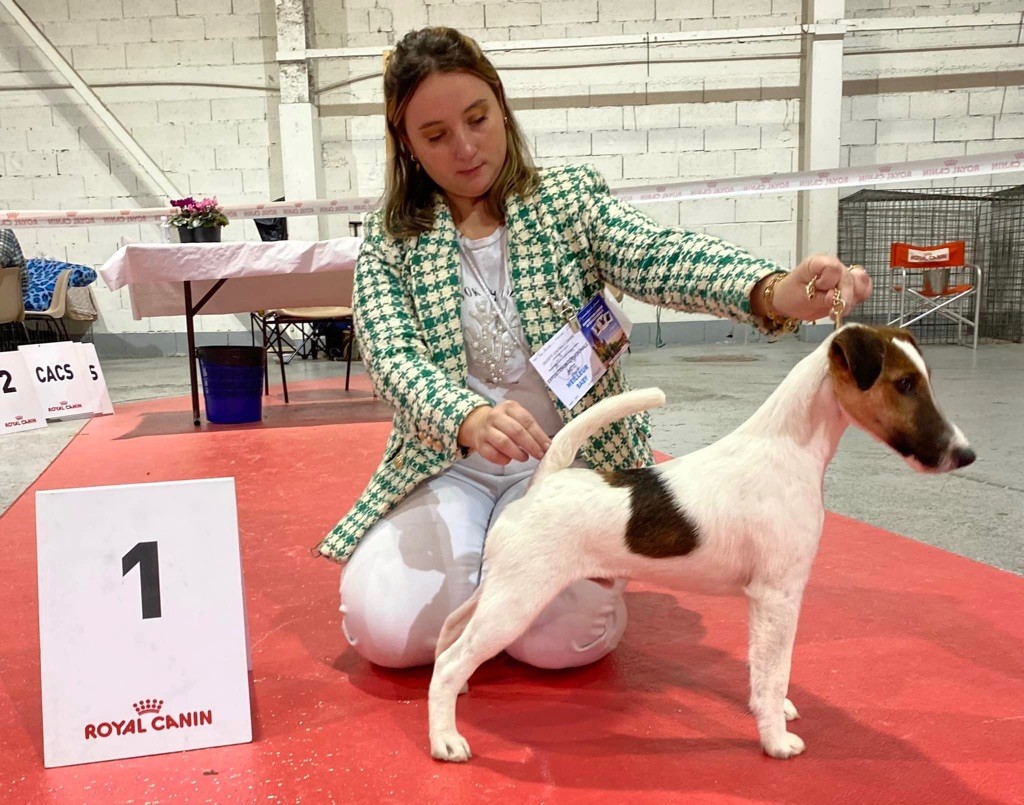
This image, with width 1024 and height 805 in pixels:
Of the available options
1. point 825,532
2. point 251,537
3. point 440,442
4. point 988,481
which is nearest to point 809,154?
point 988,481

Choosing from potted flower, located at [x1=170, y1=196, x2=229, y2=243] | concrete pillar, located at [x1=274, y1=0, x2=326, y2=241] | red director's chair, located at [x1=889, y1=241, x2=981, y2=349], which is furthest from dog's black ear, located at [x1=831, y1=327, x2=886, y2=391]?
concrete pillar, located at [x1=274, y1=0, x2=326, y2=241]

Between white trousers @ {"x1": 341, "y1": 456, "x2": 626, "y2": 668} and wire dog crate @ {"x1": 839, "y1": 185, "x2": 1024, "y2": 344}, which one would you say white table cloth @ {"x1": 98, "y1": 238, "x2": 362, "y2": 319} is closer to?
white trousers @ {"x1": 341, "y1": 456, "x2": 626, "y2": 668}

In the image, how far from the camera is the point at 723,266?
4.53 feet

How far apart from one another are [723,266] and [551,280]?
0.39 meters

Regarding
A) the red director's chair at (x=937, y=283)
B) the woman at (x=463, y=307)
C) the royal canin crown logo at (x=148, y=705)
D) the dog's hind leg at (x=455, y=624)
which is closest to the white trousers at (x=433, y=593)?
the woman at (x=463, y=307)

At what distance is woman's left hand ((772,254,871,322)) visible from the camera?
1.15m

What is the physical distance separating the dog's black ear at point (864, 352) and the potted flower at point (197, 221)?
425 cm

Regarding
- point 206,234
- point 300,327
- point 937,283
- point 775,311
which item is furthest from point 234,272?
point 937,283

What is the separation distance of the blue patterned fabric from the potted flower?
416cm

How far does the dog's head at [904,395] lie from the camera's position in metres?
1.07

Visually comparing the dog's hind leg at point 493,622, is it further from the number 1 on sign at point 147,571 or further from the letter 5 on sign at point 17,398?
the letter 5 on sign at point 17,398

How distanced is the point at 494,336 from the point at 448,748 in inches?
32.0

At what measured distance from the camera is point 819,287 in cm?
117

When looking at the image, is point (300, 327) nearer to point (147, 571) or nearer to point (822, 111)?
point (822, 111)
